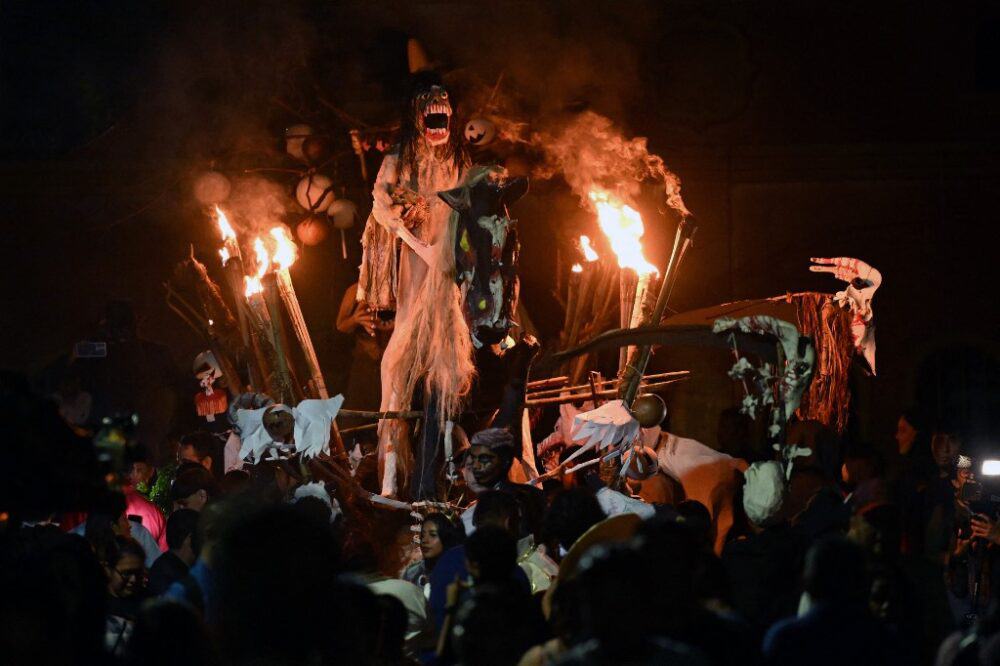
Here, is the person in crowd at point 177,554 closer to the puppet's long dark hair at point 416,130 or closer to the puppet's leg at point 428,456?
the puppet's leg at point 428,456

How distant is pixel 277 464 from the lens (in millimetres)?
10805

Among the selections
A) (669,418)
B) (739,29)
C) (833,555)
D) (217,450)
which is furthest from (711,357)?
(833,555)

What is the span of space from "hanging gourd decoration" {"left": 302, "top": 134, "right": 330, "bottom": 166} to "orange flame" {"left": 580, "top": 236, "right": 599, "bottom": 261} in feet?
8.87

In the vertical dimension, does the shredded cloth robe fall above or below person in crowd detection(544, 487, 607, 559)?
above

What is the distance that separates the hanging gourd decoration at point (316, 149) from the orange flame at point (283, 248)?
1189 millimetres

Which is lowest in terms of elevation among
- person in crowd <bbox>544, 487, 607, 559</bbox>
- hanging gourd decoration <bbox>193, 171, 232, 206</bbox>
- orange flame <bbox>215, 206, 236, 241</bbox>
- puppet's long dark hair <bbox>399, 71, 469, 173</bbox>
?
person in crowd <bbox>544, 487, 607, 559</bbox>

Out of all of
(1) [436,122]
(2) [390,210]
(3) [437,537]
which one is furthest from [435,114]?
(3) [437,537]

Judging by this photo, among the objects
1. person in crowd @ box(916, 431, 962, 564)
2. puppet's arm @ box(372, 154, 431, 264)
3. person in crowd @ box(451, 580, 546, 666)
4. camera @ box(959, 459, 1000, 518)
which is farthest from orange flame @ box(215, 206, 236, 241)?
person in crowd @ box(451, 580, 546, 666)

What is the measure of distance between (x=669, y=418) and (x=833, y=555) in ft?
34.9

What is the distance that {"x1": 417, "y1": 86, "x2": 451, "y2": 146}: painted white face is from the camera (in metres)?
11.3

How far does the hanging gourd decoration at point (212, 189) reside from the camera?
1263 cm

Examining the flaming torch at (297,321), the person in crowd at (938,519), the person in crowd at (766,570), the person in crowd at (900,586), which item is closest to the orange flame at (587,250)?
the flaming torch at (297,321)

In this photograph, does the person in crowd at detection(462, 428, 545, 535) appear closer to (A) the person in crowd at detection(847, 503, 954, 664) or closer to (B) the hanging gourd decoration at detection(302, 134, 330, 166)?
(A) the person in crowd at detection(847, 503, 954, 664)

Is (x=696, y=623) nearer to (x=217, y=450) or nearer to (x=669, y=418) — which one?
(x=217, y=450)
